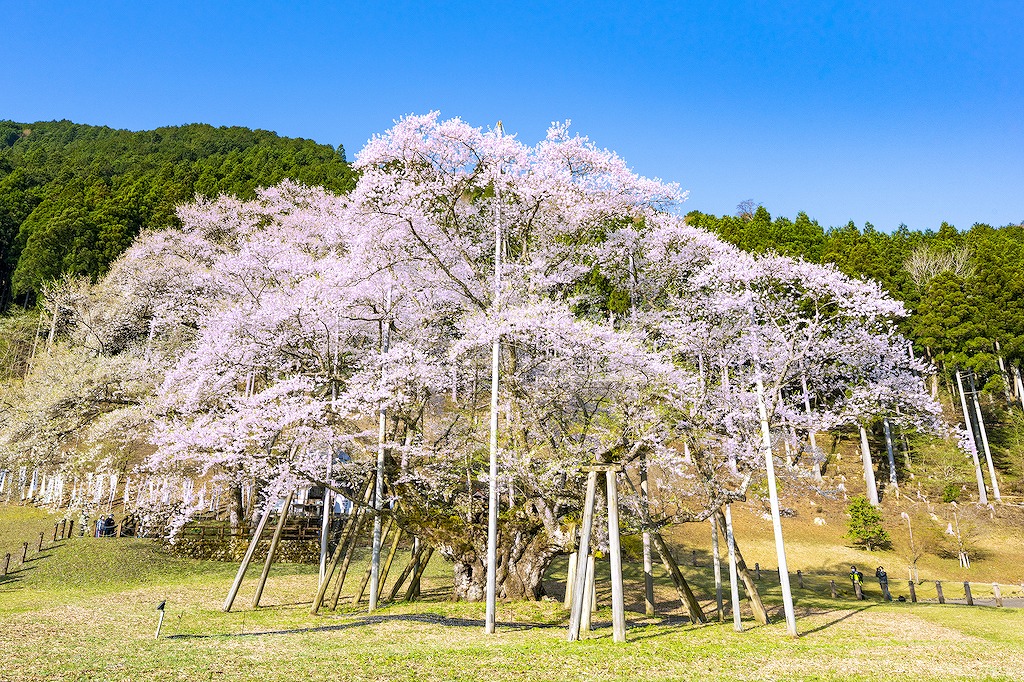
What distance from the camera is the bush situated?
2766cm

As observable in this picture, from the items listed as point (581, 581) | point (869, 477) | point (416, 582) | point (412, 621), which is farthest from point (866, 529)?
point (412, 621)

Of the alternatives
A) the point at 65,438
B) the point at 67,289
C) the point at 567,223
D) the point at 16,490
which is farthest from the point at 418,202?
the point at 67,289

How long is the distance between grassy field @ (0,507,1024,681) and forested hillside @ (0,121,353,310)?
36.4 m

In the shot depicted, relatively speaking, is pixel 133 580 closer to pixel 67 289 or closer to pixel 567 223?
pixel 567 223

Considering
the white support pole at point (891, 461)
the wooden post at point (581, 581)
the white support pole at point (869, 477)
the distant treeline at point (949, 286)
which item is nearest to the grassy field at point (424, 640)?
the wooden post at point (581, 581)

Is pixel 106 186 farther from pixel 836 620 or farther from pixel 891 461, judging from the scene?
pixel 891 461

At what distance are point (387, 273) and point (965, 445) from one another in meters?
17.2

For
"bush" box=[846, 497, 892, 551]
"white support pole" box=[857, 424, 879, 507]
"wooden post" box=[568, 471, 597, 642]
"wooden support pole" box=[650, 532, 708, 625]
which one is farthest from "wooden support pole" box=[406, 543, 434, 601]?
"white support pole" box=[857, 424, 879, 507]

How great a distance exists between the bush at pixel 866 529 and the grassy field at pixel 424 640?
10.1m

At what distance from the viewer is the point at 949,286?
33812 mm

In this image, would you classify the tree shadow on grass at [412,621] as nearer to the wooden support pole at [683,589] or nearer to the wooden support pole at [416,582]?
the wooden support pole at [416,582]

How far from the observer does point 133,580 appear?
714 inches

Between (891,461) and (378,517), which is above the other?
(891,461)

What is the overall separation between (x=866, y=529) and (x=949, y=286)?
15493 mm
